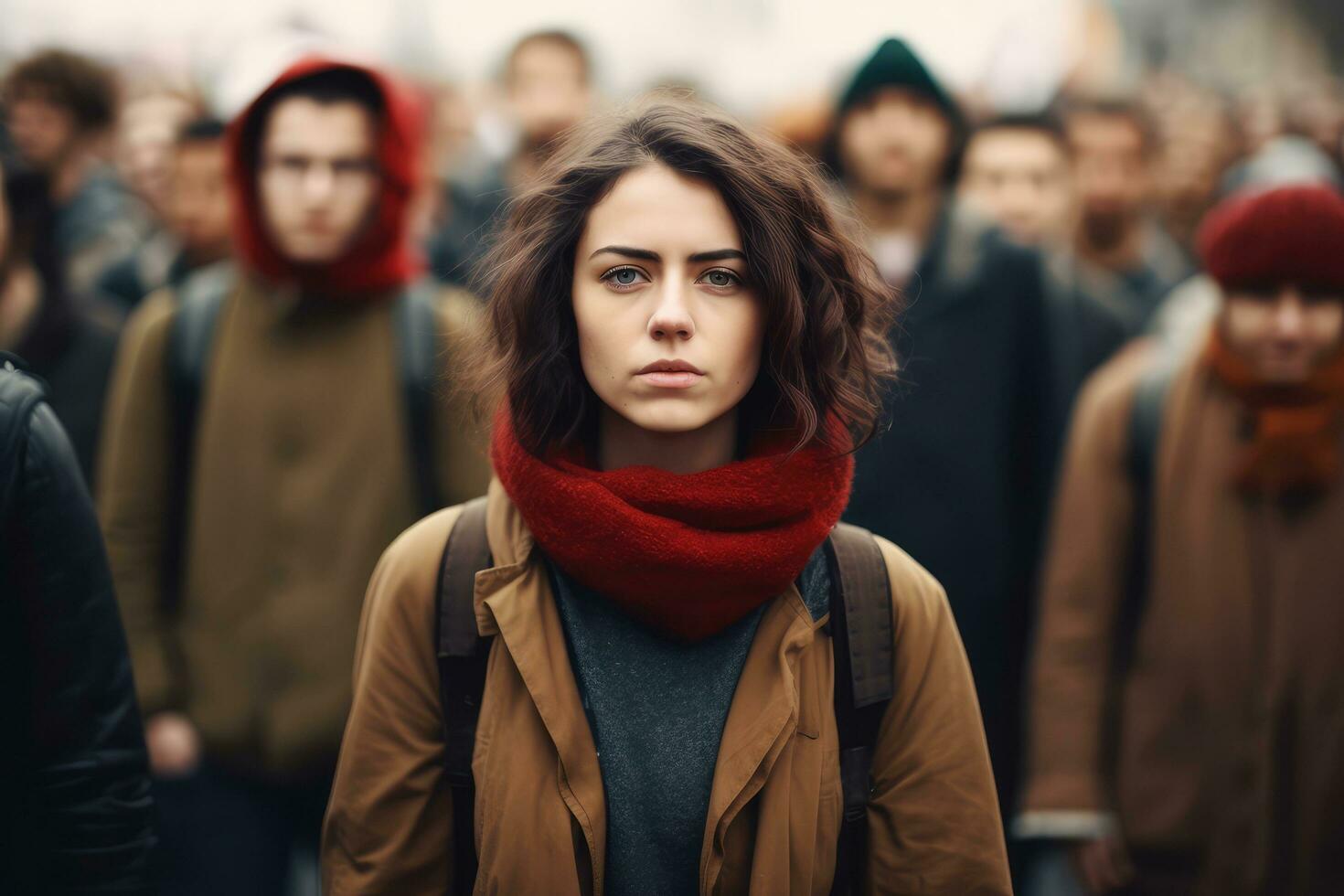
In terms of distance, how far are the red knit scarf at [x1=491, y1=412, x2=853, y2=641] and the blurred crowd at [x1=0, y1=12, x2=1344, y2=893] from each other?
2.16 feet

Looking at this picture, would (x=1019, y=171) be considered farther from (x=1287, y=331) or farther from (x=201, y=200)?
(x=201, y=200)

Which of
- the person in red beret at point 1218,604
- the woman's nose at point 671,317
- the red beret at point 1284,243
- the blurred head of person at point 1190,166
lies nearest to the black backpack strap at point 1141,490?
the person in red beret at point 1218,604

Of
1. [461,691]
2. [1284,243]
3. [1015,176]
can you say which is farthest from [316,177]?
[1015,176]

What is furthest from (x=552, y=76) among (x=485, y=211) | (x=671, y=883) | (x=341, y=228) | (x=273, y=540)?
(x=671, y=883)

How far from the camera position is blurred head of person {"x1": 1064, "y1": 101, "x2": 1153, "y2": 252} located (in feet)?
23.8

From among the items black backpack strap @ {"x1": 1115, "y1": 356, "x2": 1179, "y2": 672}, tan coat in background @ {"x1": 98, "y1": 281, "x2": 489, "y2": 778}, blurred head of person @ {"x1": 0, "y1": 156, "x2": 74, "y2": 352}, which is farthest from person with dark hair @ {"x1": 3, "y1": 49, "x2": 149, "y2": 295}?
black backpack strap @ {"x1": 1115, "y1": 356, "x2": 1179, "y2": 672}

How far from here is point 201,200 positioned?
6.16 meters

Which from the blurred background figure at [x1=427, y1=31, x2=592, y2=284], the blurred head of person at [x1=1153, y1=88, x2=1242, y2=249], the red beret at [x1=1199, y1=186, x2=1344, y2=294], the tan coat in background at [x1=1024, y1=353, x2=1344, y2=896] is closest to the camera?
the tan coat in background at [x1=1024, y1=353, x2=1344, y2=896]

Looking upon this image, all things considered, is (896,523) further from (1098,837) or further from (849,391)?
(849,391)

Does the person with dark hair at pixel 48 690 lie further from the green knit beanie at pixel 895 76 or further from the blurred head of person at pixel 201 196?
the blurred head of person at pixel 201 196

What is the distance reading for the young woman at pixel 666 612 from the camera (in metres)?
2.35

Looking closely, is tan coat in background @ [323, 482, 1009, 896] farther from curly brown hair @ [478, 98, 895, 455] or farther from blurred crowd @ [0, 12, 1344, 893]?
blurred crowd @ [0, 12, 1344, 893]

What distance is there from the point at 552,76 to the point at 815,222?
450cm

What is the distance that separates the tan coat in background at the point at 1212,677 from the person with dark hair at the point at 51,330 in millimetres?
2953
